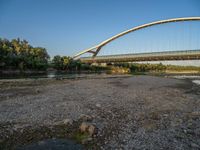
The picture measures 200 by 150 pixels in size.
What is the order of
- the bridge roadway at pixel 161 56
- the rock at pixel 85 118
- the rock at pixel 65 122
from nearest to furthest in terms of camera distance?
1. the rock at pixel 65 122
2. the rock at pixel 85 118
3. the bridge roadway at pixel 161 56

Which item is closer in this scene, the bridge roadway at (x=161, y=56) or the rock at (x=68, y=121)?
the rock at (x=68, y=121)

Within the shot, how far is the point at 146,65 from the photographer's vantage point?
4764 inches

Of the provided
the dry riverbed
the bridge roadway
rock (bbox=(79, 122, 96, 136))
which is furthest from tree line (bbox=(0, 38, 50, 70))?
rock (bbox=(79, 122, 96, 136))

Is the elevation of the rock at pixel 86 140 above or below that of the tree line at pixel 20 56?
below

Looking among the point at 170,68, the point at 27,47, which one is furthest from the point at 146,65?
the point at 27,47

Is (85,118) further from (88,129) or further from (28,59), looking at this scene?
(28,59)

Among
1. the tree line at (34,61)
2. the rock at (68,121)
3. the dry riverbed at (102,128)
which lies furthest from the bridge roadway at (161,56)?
the rock at (68,121)

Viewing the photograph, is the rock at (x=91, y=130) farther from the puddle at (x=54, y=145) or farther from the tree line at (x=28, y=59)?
the tree line at (x=28, y=59)

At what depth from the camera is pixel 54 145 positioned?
4582mm

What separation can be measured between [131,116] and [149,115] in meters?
0.91

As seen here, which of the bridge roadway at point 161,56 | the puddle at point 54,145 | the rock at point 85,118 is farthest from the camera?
the bridge roadway at point 161,56

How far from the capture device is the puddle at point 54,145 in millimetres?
4432

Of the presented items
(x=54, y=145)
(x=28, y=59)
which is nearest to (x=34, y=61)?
(x=28, y=59)

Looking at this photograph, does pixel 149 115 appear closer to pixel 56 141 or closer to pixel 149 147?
pixel 149 147
